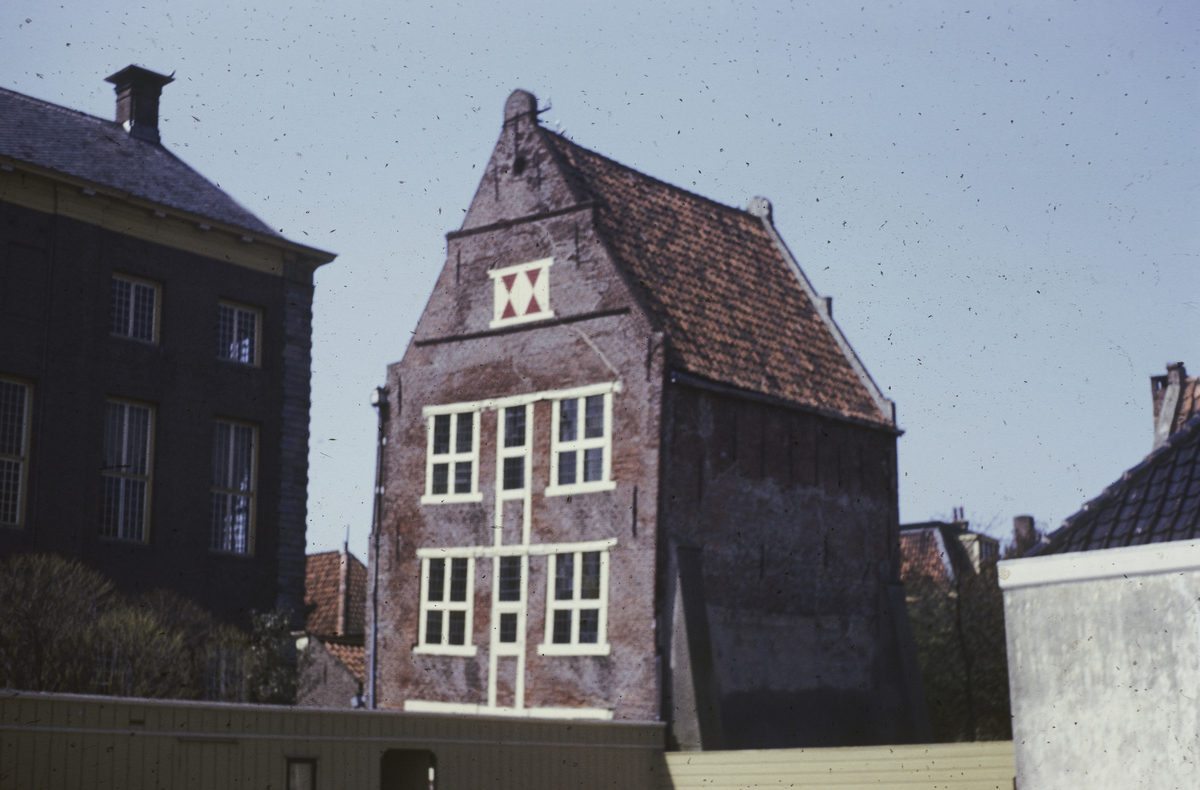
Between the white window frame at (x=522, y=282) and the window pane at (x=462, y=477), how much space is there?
260 centimetres

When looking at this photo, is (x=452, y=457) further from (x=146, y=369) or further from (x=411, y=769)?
Result: (x=411, y=769)

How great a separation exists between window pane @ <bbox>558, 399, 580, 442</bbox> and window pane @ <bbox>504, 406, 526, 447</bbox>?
81 cm

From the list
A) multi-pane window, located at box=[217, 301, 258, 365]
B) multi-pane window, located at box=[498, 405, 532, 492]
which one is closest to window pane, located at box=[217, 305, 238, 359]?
multi-pane window, located at box=[217, 301, 258, 365]

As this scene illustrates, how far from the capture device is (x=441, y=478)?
25.4m

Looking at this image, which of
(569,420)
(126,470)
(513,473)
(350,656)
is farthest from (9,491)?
(350,656)

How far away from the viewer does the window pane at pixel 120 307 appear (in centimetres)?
2370

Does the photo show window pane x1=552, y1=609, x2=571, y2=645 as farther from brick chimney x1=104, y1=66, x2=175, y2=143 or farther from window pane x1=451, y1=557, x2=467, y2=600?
brick chimney x1=104, y1=66, x2=175, y2=143

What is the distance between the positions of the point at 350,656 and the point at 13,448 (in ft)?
50.6

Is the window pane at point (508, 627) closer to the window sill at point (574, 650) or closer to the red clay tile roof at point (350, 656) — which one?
the window sill at point (574, 650)

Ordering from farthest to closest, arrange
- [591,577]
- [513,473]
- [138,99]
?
[138,99] → [513,473] → [591,577]

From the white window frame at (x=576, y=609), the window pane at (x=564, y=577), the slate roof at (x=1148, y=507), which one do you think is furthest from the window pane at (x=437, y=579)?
the slate roof at (x=1148, y=507)

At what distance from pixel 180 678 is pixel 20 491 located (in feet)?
13.6

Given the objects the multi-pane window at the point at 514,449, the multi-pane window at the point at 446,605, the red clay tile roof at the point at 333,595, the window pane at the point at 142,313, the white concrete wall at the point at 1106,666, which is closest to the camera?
the white concrete wall at the point at 1106,666

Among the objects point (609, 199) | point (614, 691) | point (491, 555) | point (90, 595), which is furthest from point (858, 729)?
point (90, 595)
